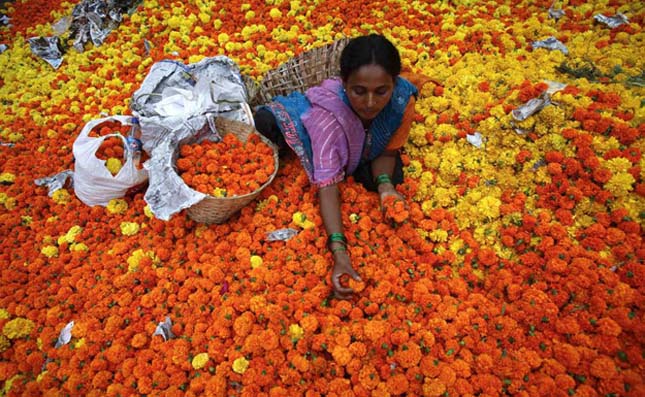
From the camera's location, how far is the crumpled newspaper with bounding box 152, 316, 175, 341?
2244 millimetres

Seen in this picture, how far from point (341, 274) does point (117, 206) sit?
76.3 inches

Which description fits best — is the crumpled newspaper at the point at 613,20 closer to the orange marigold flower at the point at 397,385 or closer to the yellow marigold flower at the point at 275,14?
the yellow marigold flower at the point at 275,14

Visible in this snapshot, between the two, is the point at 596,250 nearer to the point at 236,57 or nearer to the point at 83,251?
the point at 83,251

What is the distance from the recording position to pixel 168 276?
8.38 feet

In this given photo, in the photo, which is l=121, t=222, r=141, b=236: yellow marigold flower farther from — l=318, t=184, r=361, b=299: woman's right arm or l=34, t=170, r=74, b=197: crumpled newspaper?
l=318, t=184, r=361, b=299: woman's right arm

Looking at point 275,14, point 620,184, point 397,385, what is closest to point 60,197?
point 397,385

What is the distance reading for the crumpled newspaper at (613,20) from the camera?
3.76m

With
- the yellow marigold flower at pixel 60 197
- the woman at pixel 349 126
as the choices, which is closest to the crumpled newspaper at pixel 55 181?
the yellow marigold flower at pixel 60 197

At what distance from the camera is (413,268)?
2.47m

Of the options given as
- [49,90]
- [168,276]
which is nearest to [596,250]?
[168,276]

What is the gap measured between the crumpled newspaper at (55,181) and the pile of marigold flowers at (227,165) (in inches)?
45.0

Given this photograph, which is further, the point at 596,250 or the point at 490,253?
the point at 490,253

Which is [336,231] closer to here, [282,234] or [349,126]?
[282,234]

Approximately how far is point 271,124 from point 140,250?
1389 millimetres
